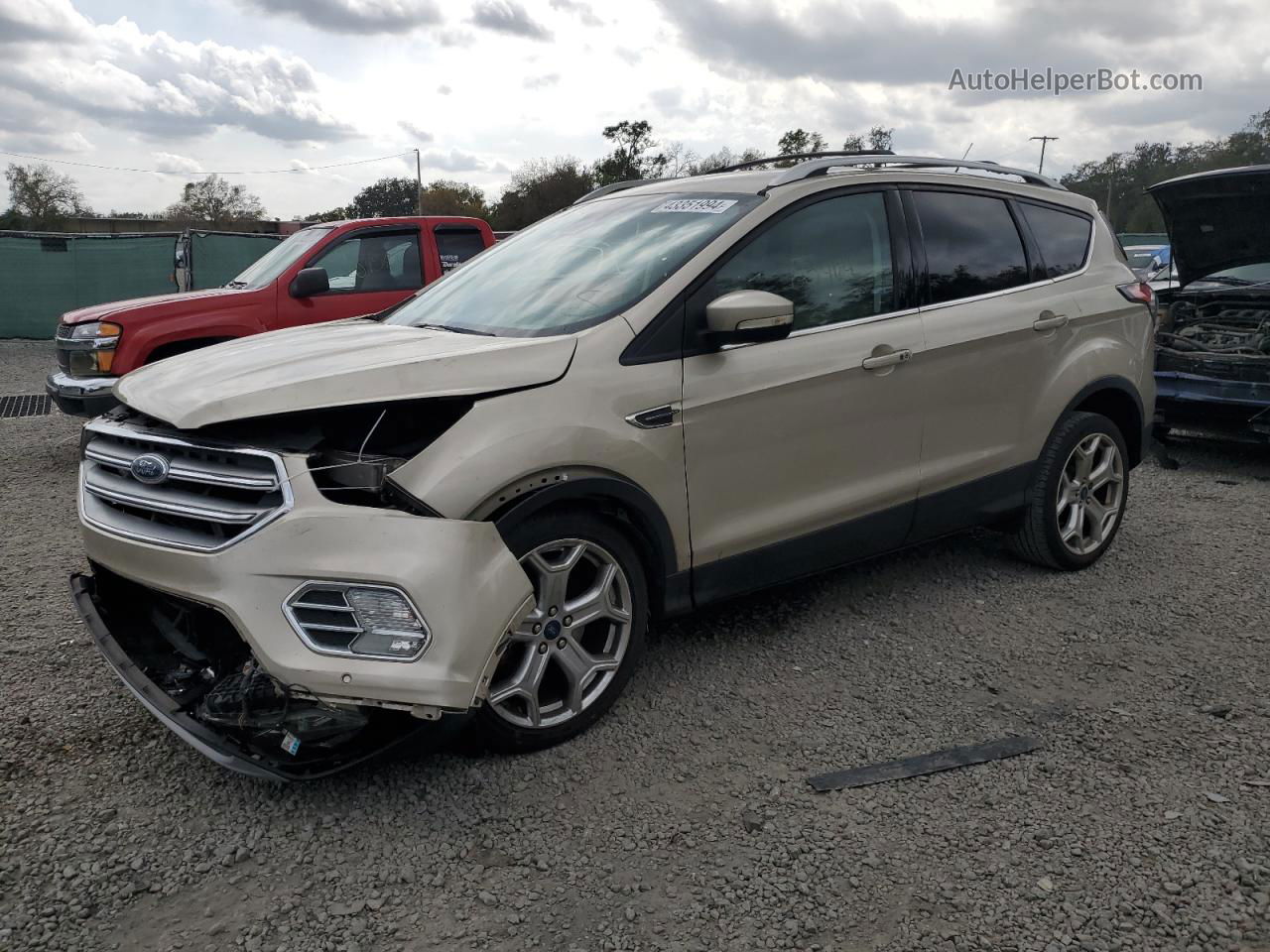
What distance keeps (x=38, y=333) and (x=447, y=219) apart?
1213 cm

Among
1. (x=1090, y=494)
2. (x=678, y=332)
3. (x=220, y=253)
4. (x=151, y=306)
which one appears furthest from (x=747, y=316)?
(x=220, y=253)

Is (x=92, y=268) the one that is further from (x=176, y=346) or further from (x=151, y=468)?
(x=151, y=468)

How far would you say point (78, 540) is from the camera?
5.54 metres

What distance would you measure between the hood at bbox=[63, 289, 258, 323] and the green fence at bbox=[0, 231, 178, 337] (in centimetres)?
1113

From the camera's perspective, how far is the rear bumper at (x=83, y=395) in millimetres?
7199

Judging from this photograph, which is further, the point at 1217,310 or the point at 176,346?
the point at 1217,310

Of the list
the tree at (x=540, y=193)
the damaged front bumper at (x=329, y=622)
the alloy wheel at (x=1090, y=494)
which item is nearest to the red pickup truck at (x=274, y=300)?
the damaged front bumper at (x=329, y=622)

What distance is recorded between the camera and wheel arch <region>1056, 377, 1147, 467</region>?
4.80m

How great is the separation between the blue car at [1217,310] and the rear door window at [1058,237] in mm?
2555

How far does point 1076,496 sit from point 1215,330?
3945 millimetres

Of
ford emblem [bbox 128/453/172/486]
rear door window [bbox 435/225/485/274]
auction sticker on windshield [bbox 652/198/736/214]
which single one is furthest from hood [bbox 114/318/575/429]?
rear door window [bbox 435/225/485/274]

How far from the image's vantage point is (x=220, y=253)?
1811 cm

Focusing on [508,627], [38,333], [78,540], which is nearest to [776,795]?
[508,627]

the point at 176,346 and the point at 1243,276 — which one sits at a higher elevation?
the point at 1243,276
